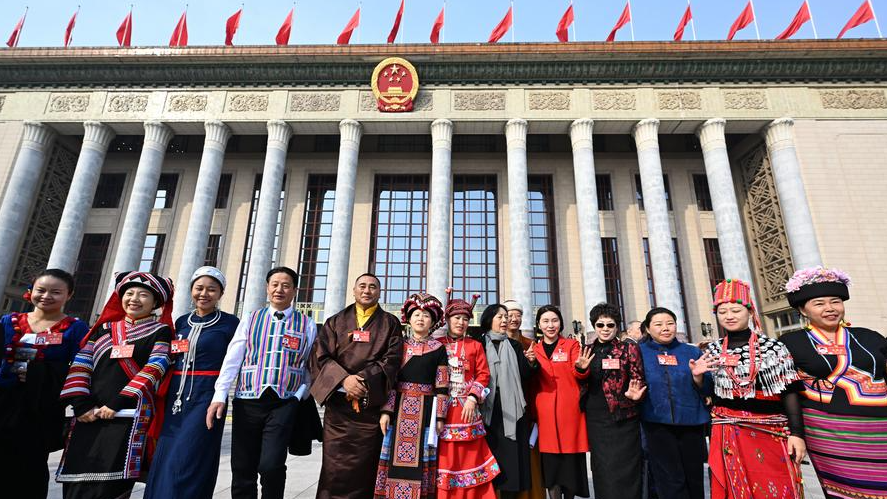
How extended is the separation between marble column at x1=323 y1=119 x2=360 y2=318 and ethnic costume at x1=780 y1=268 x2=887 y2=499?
484 inches

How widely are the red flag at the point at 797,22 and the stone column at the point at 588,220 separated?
797 centimetres

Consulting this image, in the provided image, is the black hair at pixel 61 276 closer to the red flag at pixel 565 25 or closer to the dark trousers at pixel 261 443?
the dark trousers at pixel 261 443

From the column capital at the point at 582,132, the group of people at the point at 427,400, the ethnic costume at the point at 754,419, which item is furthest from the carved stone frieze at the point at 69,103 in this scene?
the ethnic costume at the point at 754,419

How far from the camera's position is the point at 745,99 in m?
15.5

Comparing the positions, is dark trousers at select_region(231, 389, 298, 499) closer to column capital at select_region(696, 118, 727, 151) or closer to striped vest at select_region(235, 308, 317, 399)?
striped vest at select_region(235, 308, 317, 399)

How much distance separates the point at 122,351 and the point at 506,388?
2.99 meters

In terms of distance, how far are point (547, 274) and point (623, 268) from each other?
116 inches

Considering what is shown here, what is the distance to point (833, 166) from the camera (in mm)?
14539

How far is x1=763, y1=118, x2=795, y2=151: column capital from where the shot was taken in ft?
49.0

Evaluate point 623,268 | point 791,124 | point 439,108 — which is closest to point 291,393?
point 439,108

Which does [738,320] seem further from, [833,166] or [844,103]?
[844,103]

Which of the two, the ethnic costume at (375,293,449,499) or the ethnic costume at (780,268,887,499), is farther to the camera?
the ethnic costume at (375,293,449,499)

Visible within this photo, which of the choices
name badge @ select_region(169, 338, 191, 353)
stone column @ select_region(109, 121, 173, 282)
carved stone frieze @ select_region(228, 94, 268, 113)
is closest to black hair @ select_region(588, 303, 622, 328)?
name badge @ select_region(169, 338, 191, 353)

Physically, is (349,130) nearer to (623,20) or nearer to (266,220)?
(266,220)
